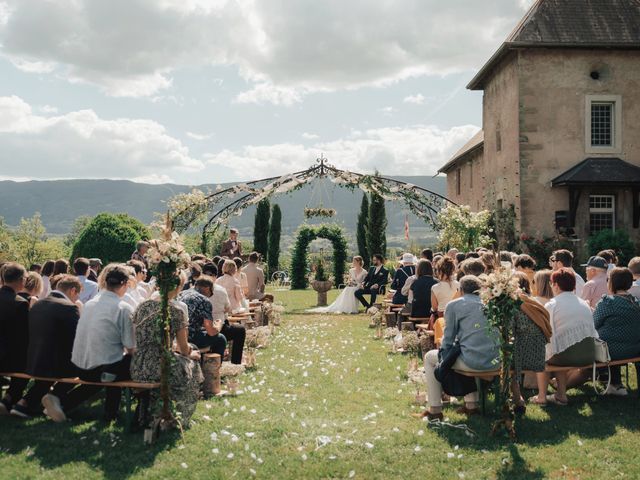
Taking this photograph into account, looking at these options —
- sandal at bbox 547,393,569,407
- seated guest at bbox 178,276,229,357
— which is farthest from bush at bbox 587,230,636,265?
seated guest at bbox 178,276,229,357

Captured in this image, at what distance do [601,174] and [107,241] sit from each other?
1791 centimetres

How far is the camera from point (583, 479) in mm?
5266

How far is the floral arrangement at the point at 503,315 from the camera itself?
20.3 ft

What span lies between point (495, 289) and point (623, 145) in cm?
1758

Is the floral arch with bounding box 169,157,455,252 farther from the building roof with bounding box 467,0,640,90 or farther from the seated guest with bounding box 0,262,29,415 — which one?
the seated guest with bounding box 0,262,29,415

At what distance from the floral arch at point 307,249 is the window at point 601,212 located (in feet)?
41.6

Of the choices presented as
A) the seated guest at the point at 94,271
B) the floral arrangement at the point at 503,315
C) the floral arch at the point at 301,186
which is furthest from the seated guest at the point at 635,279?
the floral arch at the point at 301,186

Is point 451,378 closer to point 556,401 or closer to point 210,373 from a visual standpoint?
point 556,401

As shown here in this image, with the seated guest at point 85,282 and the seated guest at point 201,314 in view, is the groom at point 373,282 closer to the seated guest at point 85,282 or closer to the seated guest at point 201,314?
the seated guest at point 85,282

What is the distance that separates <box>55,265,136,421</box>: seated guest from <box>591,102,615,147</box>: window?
61.8ft

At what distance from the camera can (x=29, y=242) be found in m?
71.3

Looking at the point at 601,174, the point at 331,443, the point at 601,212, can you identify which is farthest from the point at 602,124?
the point at 331,443

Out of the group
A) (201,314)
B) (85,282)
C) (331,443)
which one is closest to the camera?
(331,443)

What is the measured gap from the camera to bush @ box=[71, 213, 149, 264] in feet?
78.3
